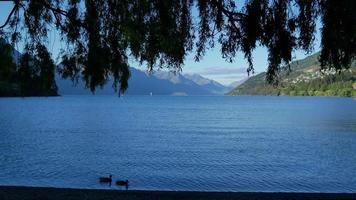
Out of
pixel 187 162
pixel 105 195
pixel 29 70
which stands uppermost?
pixel 29 70

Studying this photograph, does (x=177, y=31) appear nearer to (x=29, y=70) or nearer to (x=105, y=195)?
(x=29, y=70)

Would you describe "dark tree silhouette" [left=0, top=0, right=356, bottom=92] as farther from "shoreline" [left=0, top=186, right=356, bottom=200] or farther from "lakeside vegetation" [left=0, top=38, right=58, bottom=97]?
"shoreline" [left=0, top=186, right=356, bottom=200]

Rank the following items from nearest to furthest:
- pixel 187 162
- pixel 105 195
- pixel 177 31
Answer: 1. pixel 177 31
2. pixel 105 195
3. pixel 187 162

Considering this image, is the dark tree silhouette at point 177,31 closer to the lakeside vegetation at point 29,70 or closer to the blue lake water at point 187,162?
the lakeside vegetation at point 29,70

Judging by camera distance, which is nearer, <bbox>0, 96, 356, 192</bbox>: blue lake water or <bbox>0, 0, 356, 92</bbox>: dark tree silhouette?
<bbox>0, 0, 356, 92</bbox>: dark tree silhouette

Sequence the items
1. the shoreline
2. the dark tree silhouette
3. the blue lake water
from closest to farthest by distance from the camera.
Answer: the dark tree silhouette < the shoreline < the blue lake water

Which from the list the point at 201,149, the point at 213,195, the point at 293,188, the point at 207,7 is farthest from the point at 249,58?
the point at 201,149

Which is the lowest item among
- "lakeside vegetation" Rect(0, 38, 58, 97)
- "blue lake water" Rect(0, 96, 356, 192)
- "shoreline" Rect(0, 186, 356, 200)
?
"blue lake water" Rect(0, 96, 356, 192)

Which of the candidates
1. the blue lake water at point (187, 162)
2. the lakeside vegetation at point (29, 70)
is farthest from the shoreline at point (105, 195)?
the lakeside vegetation at point (29, 70)

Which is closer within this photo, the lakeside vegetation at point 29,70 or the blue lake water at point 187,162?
the lakeside vegetation at point 29,70

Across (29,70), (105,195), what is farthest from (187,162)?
(29,70)

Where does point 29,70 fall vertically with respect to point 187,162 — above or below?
above

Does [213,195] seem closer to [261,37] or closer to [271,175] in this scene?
[271,175]

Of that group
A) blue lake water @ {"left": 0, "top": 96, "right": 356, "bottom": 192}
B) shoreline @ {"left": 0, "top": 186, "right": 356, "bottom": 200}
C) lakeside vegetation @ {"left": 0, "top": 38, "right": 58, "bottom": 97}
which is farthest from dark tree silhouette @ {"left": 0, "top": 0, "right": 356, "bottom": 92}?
blue lake water @ {"left": 0, "top": 96, "right": 356, "bottom": 192}
